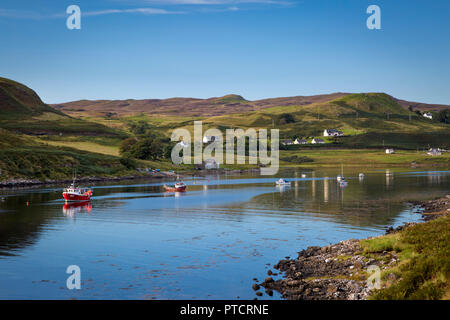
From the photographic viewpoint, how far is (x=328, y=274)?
1226 inches

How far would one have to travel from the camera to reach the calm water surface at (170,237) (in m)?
31.8

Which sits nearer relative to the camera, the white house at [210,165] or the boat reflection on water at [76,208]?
the boat reflection on water at [76,208]

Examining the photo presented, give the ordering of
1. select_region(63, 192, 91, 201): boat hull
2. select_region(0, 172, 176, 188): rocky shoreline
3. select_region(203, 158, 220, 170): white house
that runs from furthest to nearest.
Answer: select_region(203, 158, 220, 170): white house, select_region(0, 172, 176, 188): rocky shoreline, select_region(63, 192, 91, 201): boat hull

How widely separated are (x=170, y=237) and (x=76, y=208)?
36876 mm

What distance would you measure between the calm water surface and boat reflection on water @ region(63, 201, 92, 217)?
36 centimetres

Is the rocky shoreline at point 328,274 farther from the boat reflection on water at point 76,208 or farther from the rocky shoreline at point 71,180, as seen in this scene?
the rocky shoreline at point 71,180

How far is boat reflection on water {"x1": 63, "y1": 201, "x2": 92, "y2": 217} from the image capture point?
7539 cm

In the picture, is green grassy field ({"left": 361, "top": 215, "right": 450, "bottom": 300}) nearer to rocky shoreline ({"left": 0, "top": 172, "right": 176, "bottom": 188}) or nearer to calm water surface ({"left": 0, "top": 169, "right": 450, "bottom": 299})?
calm water surface ({"left": 0, "top": 169, "right": 450, "bottom": 299})

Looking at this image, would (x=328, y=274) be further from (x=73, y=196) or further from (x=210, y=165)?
(x=210, y=165)

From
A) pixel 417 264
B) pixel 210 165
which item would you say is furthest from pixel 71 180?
pixel 417 264

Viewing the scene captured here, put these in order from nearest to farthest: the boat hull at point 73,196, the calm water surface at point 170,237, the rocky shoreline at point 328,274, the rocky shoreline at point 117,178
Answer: the rocky shoreline at point 328,274 → the calm water surface at point 170,237 → the boat hull at point 73,196 → the rocky shoreline at point 117,178

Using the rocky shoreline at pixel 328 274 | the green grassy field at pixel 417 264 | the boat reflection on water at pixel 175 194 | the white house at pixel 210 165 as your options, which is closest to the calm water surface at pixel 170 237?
the rocky shoreline at pixel 328 274

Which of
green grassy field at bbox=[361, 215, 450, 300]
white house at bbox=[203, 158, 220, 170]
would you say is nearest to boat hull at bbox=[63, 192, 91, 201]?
green grassy field at bbox=[361, 215, 450, 300]

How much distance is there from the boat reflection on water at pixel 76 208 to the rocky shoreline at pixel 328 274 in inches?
1871
